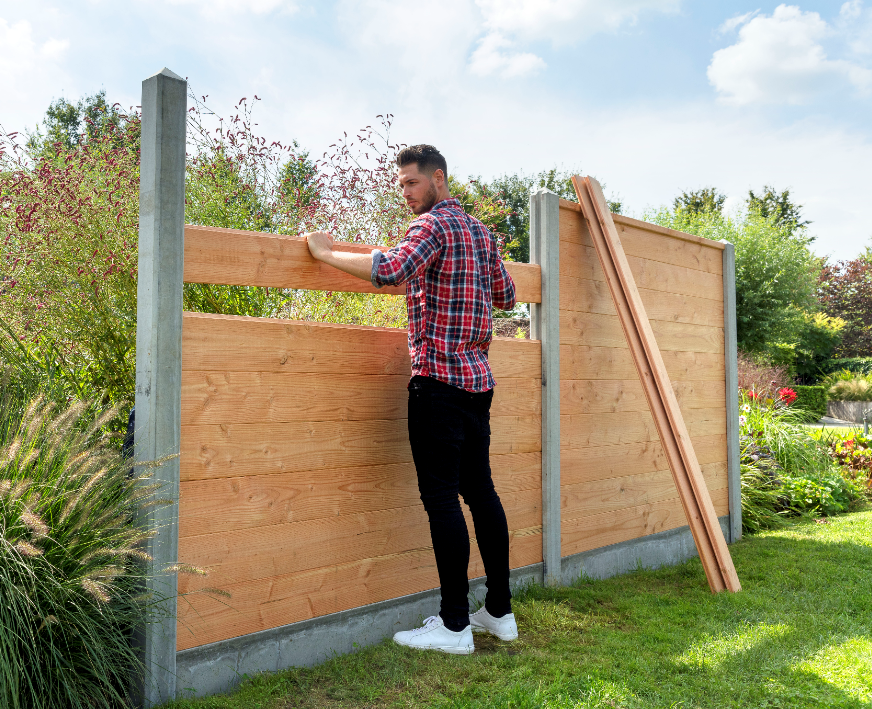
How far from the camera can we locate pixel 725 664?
7.85 feet

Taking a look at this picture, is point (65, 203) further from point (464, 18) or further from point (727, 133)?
point (727, 133)

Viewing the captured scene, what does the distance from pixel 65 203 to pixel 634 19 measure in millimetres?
4761

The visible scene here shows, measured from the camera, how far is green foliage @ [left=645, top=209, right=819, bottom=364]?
19984mm

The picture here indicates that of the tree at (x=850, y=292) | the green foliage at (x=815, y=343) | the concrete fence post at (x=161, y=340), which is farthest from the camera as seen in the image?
the tree at (x=850, y=292)

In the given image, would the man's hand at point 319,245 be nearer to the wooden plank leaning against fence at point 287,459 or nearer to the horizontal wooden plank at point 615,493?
the wooden plank leaning against fence at point 287,459

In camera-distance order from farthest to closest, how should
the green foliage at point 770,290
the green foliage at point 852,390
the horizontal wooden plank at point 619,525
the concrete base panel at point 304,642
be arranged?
the green foliage at point 770,290 < the green foliage at point 852,390 < the horizontal wooden plank at point 619,525 < the concrete base panel at point 304,642

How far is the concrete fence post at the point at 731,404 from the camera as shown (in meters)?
4.71

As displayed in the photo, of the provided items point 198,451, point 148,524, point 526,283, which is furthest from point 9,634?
point 526,283

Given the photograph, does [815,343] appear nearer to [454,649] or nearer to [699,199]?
[699,199]

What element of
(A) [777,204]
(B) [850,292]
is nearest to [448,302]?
(B) [850,292]

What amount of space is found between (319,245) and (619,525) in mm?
2479

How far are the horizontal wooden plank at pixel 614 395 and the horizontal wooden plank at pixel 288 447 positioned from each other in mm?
1188

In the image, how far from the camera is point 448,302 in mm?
2480

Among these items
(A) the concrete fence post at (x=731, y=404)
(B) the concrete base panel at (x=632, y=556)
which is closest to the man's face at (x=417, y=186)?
(B) the concrete base panel at (x=632, y=556)
